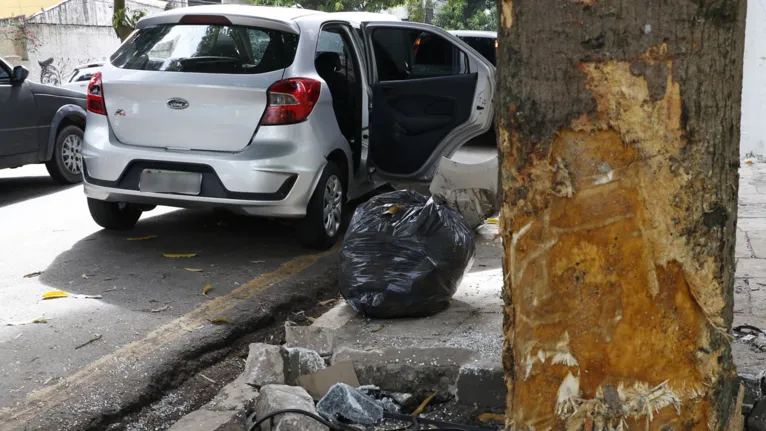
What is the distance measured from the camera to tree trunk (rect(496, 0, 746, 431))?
1.88 meters

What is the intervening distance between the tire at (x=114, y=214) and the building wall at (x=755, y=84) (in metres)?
6.89

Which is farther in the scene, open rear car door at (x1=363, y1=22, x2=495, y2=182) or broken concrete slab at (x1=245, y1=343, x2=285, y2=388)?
open rear car door at (x1=363, y1=22, x2=495, y2=182)

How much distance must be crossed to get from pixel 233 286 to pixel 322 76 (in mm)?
1874

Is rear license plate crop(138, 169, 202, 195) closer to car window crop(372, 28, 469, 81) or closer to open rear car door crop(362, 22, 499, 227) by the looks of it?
open rear car door crop(362, 22, 499, 227)

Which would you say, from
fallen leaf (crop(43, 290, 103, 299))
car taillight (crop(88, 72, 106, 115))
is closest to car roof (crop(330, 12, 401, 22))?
car taillight (crop(88, 72, 106, 115))

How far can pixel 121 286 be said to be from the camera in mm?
5453

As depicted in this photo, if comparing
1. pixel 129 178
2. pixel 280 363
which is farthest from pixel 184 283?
pixel 280 363

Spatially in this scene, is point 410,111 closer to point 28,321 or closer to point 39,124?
point 28,321

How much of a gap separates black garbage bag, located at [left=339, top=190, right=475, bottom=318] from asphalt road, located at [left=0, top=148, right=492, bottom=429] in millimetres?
725

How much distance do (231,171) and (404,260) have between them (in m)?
1.69

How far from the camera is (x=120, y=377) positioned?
4.08 m

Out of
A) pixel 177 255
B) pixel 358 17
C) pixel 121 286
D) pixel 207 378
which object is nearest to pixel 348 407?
pixel 207 378

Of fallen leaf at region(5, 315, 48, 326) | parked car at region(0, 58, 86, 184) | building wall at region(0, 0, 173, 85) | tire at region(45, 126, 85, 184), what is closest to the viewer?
fallen leaf at region(5, 315, 48, 326)

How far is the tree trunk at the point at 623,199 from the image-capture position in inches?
74.1
